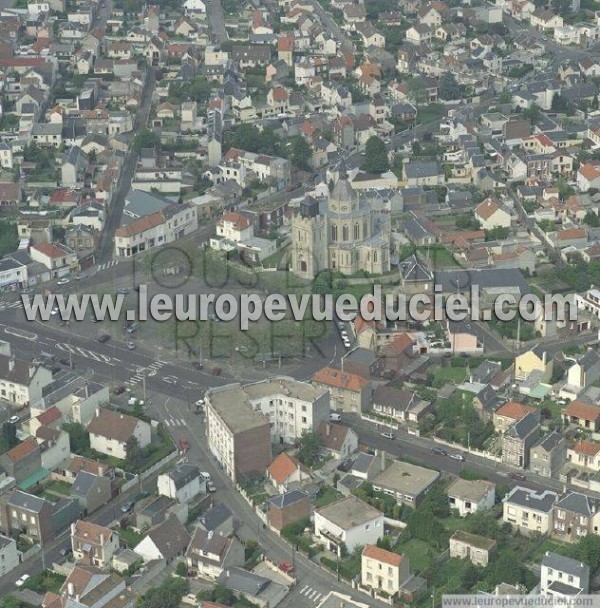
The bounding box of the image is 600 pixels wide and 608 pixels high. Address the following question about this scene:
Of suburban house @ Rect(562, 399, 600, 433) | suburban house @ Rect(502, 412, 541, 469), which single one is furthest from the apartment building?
suburban house @ Rect(562, 399, 600, 433)

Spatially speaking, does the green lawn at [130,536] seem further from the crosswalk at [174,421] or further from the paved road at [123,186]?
the paved road at [123,186]

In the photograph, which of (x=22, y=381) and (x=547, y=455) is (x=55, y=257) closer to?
(x=22, y=381)

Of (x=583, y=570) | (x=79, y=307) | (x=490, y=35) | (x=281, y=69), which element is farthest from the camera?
(x=490, y=35)

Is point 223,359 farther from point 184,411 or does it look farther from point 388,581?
point 388,581

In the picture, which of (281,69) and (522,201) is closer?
(522,201)

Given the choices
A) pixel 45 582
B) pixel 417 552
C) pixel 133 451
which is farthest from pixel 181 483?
pixel 417 552

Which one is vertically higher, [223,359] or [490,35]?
[490,35]

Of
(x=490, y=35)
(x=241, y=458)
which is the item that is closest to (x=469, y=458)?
(x=241, y=458)
